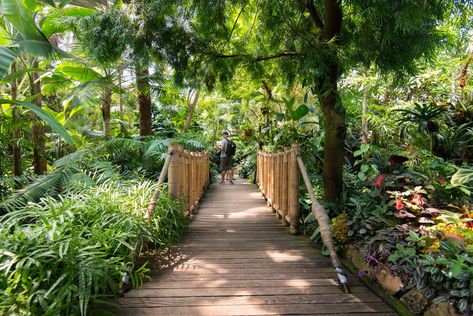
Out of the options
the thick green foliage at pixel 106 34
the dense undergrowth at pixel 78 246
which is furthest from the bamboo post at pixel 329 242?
the thick green foliage at pixel 106 34

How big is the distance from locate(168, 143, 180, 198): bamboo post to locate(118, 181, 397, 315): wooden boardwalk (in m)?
0.59

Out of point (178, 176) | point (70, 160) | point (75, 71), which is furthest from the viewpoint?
point (75, 71)

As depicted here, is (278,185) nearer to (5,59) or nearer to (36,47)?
Result: (5,59)

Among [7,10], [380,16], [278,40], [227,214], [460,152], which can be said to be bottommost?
[227,214]

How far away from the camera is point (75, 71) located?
5.94 meters

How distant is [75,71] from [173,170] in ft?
11.2

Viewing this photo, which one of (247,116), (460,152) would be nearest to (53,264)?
(460,152)

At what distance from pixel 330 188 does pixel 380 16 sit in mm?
1972

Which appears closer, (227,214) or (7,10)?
(7,10)

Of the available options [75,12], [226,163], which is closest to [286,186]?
[75,12]

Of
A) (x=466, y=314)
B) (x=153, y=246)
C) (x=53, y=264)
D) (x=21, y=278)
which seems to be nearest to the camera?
(x=466, y=314)

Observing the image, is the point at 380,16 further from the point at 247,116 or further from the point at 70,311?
the point at 247,116

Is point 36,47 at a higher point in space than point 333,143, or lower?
higher

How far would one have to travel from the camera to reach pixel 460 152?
390 centimetres
